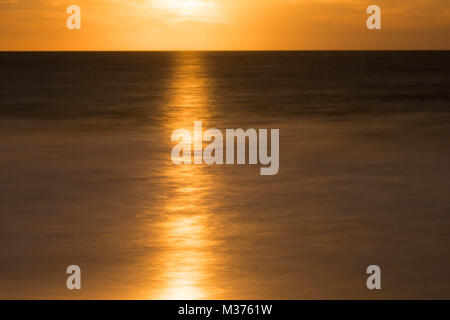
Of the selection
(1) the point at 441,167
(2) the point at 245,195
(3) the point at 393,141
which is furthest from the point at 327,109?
(2) the point at 245,195

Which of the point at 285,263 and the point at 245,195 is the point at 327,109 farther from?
the point at 285,263

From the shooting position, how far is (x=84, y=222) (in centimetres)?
545

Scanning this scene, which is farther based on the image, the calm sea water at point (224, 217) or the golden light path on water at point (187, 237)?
the calm sea water at point (224, 217)

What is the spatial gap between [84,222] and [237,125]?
7.80 meters

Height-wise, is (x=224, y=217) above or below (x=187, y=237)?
above

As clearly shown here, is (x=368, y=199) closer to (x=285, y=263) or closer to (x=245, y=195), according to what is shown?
(x=245, y=195)

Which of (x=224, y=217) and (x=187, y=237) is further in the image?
(x=224, y=217)

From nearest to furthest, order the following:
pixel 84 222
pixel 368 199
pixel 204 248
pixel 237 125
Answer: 1. pixel 204 248
2. pixel 84 222
3. pixel 368 199
4. pixel 237 125

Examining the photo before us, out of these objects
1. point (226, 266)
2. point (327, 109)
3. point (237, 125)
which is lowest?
point (226, 266)

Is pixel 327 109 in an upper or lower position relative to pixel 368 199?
upper

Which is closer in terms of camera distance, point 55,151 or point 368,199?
point 368,199

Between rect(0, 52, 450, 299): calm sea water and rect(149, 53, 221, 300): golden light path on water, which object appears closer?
rect(149, 53, 221, 300): golden light path on water

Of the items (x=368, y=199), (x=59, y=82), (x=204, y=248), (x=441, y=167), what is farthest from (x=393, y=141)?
(x=59, y=82)

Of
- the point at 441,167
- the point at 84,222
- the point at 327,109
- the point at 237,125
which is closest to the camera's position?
the point at 84,222
